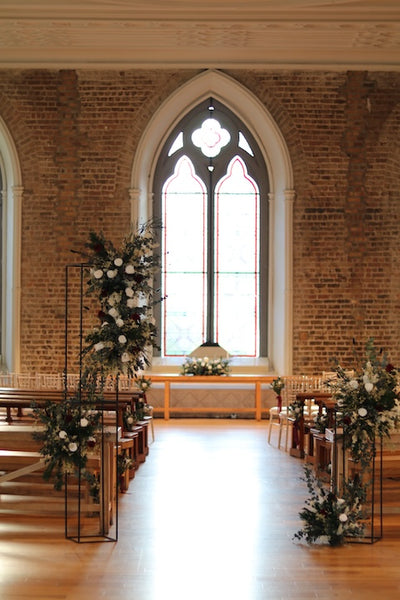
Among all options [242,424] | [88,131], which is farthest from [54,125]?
[242,424]

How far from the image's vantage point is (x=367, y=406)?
6773mm

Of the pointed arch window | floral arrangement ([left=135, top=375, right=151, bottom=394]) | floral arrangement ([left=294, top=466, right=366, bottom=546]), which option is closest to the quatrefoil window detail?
the pointed arch window

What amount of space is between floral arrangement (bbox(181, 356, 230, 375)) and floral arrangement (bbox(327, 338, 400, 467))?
7.05 metres

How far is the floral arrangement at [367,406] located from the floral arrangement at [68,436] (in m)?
1.99

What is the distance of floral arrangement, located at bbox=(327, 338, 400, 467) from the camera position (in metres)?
6.74

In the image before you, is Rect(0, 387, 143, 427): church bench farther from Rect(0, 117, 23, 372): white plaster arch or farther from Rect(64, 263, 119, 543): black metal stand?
Rect(0, 117, 23, 372): white plaster arch

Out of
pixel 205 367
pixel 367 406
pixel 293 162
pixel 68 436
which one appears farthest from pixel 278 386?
pixel 68 436

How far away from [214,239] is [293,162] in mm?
1964

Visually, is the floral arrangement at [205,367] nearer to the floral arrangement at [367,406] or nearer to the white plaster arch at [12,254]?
the white plaster arch at [12,254]

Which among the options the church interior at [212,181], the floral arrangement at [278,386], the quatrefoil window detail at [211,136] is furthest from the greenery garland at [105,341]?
the quatrefoil window detail at [211,136]
